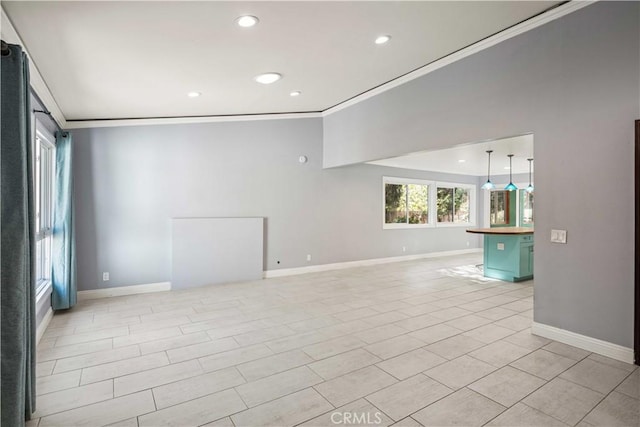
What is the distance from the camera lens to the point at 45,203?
437cm

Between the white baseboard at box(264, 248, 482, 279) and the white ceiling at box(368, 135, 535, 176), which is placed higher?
the white ceiling at box(368, 135, 535, 176)

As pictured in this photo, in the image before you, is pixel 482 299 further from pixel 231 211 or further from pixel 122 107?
pixel 122 107

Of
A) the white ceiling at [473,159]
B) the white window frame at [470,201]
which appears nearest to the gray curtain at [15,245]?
the white ceiling at [473,159]

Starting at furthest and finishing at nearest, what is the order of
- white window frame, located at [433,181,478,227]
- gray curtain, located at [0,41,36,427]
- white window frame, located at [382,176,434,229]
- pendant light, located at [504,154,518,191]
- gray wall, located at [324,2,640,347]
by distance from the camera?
white window frame, located at [433,181,478,227], white window frame, located at [382,176,434,229], pendant light, located at [504,154,518,191], gray wall, located at [324,2,640,347], gray curtain, located at [0,41,36,427]

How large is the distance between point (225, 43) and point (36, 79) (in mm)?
1940

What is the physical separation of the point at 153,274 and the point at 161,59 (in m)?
3.32

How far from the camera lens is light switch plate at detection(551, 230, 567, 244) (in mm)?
3125

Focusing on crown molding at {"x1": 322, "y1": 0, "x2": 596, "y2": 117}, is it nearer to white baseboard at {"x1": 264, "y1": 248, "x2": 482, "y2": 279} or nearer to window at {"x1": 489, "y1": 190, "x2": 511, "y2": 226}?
white baseboard at {"x1": 264, "y1": 248, "x2": 482, "y2": 279}

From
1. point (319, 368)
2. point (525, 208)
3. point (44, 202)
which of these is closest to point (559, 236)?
point (319, 368)

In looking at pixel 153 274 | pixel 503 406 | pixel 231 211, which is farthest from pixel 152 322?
pixel 503 406

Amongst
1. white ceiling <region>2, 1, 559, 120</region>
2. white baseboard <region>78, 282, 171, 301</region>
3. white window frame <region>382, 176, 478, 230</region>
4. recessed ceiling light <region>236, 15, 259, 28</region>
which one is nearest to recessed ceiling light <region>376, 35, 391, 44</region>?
white ceiling <region>2, 1, 559, 120</region>

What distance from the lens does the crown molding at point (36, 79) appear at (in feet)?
8.09

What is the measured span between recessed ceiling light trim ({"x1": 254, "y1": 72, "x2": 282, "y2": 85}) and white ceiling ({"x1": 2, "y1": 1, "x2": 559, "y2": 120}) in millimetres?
129

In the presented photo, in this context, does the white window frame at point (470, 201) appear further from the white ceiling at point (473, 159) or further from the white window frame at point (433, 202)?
the white ceiling at point (473, 159)
